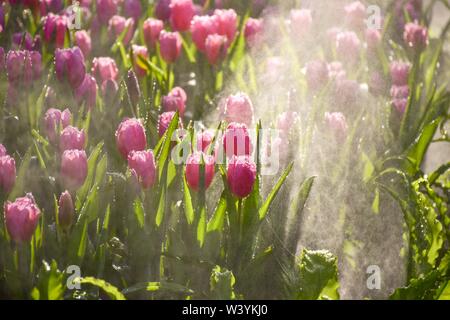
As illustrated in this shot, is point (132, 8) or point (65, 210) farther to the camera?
point (132, 8)

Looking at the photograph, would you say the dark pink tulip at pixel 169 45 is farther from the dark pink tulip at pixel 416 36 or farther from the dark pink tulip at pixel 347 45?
the dark pink tulip at pixel 416 36

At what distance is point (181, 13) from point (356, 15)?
58 centimetres

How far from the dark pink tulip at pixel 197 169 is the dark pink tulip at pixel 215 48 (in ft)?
2.78

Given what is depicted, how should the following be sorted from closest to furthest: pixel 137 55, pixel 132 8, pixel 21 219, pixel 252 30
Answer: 1. pixel 21 219
2. pixel 137 55
3. pixel 252 30
4. pixel 132 8

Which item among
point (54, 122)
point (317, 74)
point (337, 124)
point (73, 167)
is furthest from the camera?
point (317, 74)

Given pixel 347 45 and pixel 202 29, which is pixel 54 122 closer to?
pixel 202 29

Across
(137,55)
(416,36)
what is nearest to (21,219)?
(137,55)

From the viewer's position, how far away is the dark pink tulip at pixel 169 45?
96.0 inches

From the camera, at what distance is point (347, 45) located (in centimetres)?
249

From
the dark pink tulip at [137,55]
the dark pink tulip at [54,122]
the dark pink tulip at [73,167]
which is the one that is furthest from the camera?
the dark pink tulip at [137,55]

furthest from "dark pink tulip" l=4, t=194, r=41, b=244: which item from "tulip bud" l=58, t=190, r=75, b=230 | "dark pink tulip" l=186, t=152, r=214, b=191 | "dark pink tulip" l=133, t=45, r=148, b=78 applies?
"dark pink tulip" l=133, t=45, r=148, b=78

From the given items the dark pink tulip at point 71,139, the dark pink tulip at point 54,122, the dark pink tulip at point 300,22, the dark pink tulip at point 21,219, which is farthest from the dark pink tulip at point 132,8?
the dark pink tulip at point 21,219

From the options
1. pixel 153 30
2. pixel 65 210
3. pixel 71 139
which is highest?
pixel 153 30
